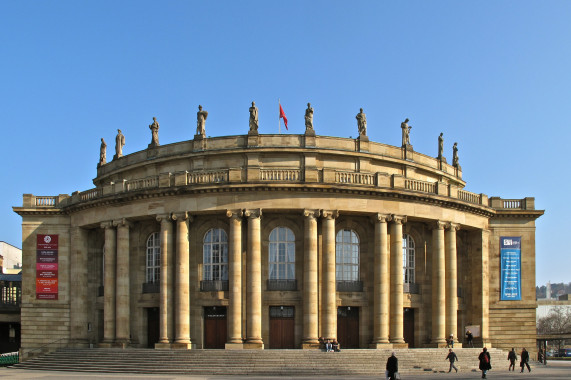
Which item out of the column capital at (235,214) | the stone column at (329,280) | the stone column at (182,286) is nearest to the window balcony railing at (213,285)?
the stone column at (182,286)

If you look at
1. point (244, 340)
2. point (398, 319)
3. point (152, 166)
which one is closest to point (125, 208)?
point (152, 166)

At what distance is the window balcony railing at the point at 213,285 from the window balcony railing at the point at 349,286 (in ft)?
26.2

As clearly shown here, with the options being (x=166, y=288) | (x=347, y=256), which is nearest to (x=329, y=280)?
(x=347, y=256)

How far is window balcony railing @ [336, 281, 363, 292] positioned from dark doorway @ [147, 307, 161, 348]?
1346cm

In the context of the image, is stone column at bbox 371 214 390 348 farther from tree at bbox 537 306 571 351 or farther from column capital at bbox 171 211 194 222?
tree at bbox 537 306 571 351

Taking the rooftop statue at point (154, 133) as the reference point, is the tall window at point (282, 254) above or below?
below

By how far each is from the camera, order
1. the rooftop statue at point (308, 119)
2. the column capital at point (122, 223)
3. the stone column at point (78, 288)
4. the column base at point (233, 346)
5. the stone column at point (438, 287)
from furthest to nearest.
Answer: the stone column at point (78, 288)
the rooftop statue at point (308, 119)
the column capital at point (122, 223)
the stone column at point (438, 287)
the column base at point (233, 346)

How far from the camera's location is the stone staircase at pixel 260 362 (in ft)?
143

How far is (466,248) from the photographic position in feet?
198

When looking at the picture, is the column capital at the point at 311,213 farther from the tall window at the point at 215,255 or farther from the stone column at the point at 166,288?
the stone column at the point at 166,288

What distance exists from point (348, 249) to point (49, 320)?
81.7 ft

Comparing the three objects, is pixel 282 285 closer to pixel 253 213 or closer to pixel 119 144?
pixel 253 213

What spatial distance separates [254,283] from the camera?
49562 millimetres

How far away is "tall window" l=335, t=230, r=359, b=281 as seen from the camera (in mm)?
52750
